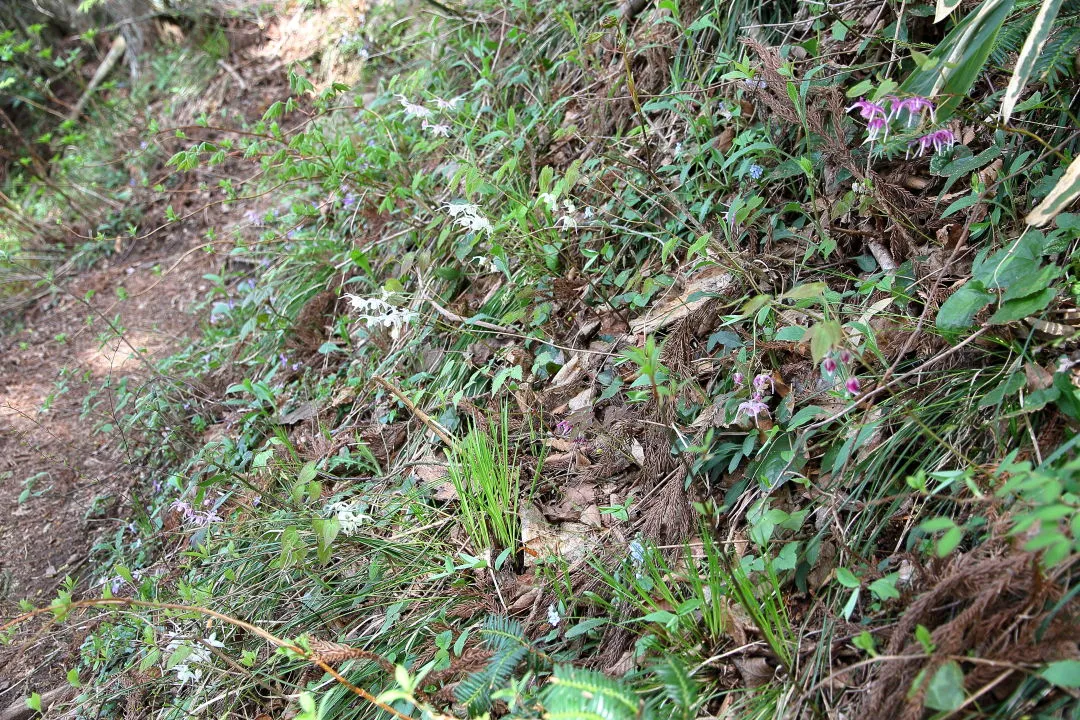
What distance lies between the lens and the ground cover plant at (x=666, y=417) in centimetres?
144

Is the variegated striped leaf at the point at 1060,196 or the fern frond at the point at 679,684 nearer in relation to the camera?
the fern frond at the point at 679,684

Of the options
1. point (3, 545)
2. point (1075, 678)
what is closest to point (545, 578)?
point (1075, 678)

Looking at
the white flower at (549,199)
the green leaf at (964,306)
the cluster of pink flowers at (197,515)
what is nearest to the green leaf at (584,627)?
the green leaf at (964,306)

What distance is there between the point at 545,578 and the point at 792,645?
0.65m

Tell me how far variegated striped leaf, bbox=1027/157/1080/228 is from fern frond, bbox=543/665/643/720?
1.23 meters

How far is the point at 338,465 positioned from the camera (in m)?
2.62

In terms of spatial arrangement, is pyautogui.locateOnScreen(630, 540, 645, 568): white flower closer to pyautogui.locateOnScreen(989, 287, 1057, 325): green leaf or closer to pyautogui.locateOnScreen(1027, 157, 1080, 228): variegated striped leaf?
pyautogui.locateOnScreen(989, 287, 1057, 325): green leaf

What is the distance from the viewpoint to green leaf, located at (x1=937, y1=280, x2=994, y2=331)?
163 centimetres

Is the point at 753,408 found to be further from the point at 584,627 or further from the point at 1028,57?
the point at 1028,57

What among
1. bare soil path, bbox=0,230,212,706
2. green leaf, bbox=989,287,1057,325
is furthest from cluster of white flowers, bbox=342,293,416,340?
green leaf, bbox=989,287,1057,325

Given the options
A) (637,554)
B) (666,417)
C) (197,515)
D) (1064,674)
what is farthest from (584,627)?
(197,515)

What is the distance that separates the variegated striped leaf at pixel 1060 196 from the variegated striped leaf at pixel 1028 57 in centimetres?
17

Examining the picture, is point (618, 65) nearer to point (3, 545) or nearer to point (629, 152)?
point (629, 152)

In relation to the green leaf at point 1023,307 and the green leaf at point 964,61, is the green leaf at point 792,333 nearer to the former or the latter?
the green leaf at point 1023,307
